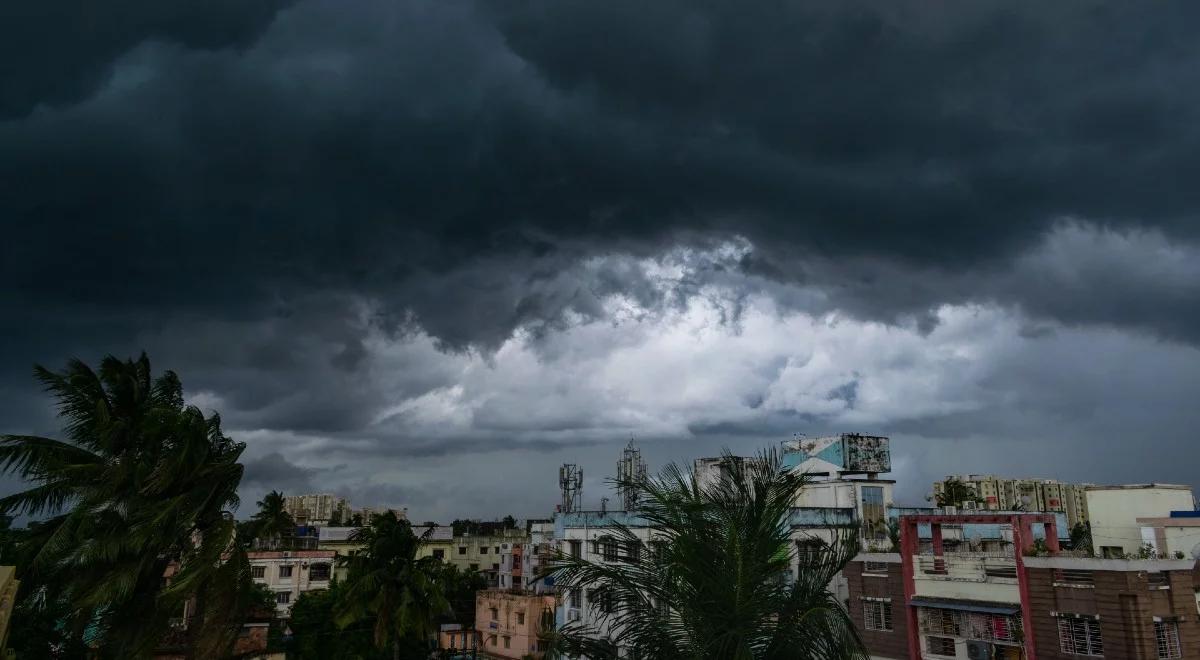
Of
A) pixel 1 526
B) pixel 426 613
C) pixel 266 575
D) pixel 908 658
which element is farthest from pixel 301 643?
pixel 908 658

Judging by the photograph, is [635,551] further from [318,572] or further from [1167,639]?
[318,572]

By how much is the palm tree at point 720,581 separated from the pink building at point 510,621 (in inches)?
2156

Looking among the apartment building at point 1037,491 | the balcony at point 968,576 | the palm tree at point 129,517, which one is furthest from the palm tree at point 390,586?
the apartment building at point 1037,491

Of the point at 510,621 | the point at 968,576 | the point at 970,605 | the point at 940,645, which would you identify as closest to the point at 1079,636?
the point at 970,605

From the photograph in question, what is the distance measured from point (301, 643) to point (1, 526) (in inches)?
1566

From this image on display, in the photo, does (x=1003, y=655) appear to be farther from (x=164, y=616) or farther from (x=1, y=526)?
(x=1, y=526)

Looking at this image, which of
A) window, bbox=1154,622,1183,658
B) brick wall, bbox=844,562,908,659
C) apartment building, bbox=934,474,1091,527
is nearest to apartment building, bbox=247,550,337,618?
brick wall, bbox=844,562,908,659

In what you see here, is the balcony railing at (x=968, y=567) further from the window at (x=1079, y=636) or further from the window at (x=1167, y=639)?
the window at (x=1167, y=639)

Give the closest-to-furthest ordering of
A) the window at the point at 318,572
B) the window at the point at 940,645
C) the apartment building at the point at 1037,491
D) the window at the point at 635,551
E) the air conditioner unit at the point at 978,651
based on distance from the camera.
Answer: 1. the window at the point at 635,551
2. the air conditioner unit at the point at 978,651
3. the window at the point at 940,645
4. the window at the point at 318,572
5. the apartment building at the point at 1037,491

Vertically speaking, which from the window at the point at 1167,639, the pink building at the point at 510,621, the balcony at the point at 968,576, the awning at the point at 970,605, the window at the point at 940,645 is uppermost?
the balcony at the point at 968,576

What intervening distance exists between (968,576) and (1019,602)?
2846 millimetres

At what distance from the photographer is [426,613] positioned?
43406mm

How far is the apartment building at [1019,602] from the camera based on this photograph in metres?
32.5

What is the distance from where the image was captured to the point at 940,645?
129 ft
